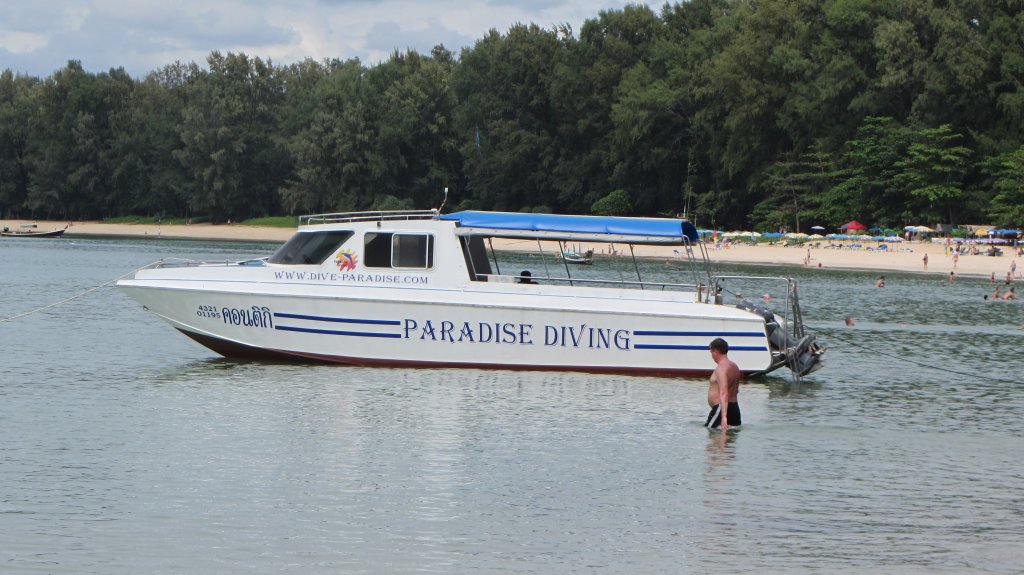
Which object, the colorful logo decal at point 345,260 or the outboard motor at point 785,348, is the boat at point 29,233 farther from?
the outboard motor at point 785,348

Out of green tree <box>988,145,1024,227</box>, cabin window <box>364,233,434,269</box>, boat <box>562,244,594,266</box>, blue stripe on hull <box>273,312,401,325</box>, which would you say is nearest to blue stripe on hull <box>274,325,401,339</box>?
blue stripe on hull <box>273,312,401,325</box>

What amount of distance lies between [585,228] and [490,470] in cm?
794

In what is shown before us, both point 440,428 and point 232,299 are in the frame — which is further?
point 232,299

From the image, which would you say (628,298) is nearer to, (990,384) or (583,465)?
(583,465)

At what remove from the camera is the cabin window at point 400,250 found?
79.2ft

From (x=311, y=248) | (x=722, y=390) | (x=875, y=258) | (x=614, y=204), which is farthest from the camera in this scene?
(x=614, y=204)

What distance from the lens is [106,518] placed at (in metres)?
14.1

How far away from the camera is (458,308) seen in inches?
930

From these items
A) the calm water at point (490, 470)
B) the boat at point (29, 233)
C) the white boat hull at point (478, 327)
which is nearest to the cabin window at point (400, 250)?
the white boat hull at point (478, 327)

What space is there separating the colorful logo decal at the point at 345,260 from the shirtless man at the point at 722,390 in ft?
25.0

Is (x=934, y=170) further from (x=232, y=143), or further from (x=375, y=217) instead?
(x=232, y=143)

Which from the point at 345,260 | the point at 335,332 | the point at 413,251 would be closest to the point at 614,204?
the point at 413,251

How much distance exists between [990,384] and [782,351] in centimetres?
600

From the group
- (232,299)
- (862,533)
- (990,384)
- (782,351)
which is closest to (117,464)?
(232,299)
